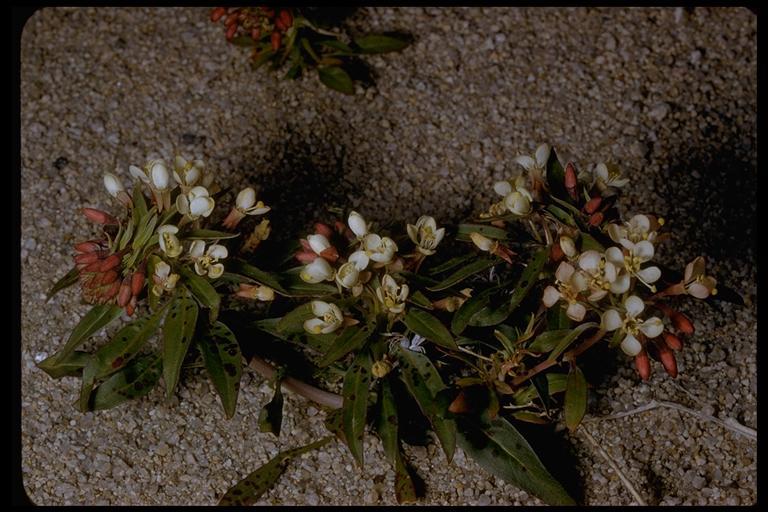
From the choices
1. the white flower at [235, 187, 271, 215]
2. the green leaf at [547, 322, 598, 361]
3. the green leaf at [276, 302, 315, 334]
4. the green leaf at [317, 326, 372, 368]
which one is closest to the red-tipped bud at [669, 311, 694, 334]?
the green leaf at [547, 322, 598, 361]

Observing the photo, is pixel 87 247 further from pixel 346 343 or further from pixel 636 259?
pixel 636 259

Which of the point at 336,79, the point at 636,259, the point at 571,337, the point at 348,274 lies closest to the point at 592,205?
the point at 636,259

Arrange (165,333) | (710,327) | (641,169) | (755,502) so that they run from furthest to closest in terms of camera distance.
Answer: (641,169) < (710,327) < (755,502) < (165,333)

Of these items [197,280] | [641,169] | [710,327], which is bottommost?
[710,327]

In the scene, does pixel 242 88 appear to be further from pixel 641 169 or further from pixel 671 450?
pixel 671 450

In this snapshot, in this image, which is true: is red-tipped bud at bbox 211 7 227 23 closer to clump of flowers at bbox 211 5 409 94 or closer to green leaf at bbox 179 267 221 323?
clump of flowers at bbox 211 5 409 94

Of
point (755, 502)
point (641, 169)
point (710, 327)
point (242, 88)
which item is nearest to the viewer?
point (755, 502)

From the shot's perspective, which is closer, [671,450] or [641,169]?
[671,450]
